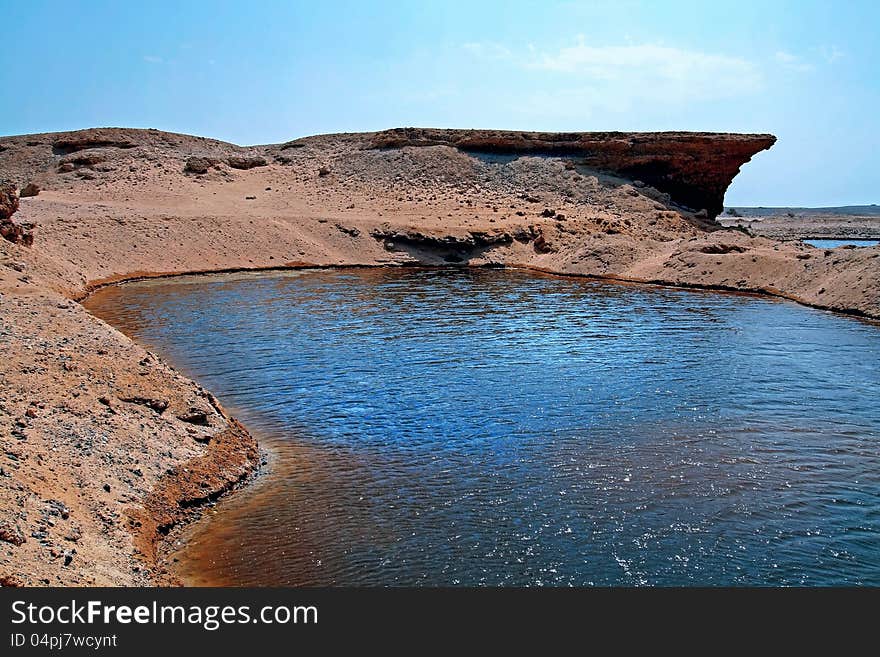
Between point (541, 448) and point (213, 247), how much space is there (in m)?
23.9

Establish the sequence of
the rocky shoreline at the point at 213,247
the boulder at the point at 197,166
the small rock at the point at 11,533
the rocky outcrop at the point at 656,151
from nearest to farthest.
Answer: the small rock at the point at 11,533, the rocky shoreline at the point at 213,247, the rocky outcrop at the point at 656,151, the boulder at the point at 197,166

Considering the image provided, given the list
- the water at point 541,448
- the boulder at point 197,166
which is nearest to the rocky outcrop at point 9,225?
the water at point 541,448

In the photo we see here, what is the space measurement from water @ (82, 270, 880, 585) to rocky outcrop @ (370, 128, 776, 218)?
2309cm

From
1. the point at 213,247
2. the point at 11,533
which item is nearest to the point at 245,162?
the point at 213,247

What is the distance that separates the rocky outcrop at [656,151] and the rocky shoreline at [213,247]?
94 millimetres

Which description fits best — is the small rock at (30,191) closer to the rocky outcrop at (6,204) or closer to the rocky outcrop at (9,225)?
the rocky outcrop at (6,204)

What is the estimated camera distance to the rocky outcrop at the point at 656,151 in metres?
40.8

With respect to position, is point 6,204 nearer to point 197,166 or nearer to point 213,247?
point 213,247

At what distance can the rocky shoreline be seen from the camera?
274 inches

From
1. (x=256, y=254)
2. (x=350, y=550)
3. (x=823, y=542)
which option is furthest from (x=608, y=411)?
(x=256, y=254)

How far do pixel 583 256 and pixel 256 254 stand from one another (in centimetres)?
1247

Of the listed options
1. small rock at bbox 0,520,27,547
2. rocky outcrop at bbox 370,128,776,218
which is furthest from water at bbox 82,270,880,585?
rocky outcrop at bbox 370,128,776,218

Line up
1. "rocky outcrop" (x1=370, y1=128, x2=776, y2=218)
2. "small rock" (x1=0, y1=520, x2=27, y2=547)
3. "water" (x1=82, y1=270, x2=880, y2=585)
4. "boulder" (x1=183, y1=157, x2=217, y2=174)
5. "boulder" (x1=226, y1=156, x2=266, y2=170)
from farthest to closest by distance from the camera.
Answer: "boulder" (x1=226, y1=156, x2=266, y2=170) → "boulder" (x1=183, y1=157, x2=217, y2=174) → "rocky outcrop" (x1=370, y1=128, x2=776, y2=218) → "water" (x1=82, y1=270, x2=880, y2=585) → "small rock" (x1=0, y1=520, x2=27, y2=547)

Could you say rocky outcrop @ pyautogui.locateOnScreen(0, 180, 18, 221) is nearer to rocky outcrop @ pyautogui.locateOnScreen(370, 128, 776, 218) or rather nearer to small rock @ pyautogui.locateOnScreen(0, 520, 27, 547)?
small rock @ pyautogui.locateOnScreen(0, 520, 27, 547)
